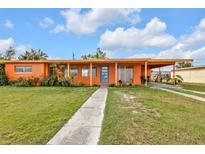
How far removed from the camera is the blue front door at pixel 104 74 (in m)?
19.6

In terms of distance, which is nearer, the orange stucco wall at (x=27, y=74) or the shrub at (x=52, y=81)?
the shrub at (x=52, y=81)

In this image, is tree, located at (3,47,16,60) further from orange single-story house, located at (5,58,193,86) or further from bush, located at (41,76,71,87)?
bush, located at (41,76,71,87)

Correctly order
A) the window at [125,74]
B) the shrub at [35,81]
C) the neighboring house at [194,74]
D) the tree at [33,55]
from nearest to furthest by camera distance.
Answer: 1. the shrub at [35,81]
2. the window at [125,74]
3. the neighboring house at [194,74]
4. the tree at [33,55]

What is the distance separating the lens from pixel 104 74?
64.6ft

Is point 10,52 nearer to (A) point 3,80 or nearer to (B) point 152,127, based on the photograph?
(A) point 3,80

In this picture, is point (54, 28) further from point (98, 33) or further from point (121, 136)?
point (121, 136)

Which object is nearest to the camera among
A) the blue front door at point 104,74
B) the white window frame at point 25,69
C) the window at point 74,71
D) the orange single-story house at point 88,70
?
the orange single-story house at point 88,70

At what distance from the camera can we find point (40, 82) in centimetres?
1867

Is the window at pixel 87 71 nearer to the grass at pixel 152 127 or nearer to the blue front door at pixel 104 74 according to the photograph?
the blue front door at pixel 104 74

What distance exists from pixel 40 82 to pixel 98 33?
1154 cm

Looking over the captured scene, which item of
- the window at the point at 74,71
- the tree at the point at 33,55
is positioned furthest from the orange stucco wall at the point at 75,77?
the tree at the point at 33,55

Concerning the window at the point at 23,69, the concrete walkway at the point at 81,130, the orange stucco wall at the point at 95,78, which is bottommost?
the concrete walkway at the point at 81,130

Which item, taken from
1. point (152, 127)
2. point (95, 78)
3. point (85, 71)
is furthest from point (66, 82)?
point (152, 127)

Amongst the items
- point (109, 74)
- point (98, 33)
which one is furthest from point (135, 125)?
point (98, 33)
